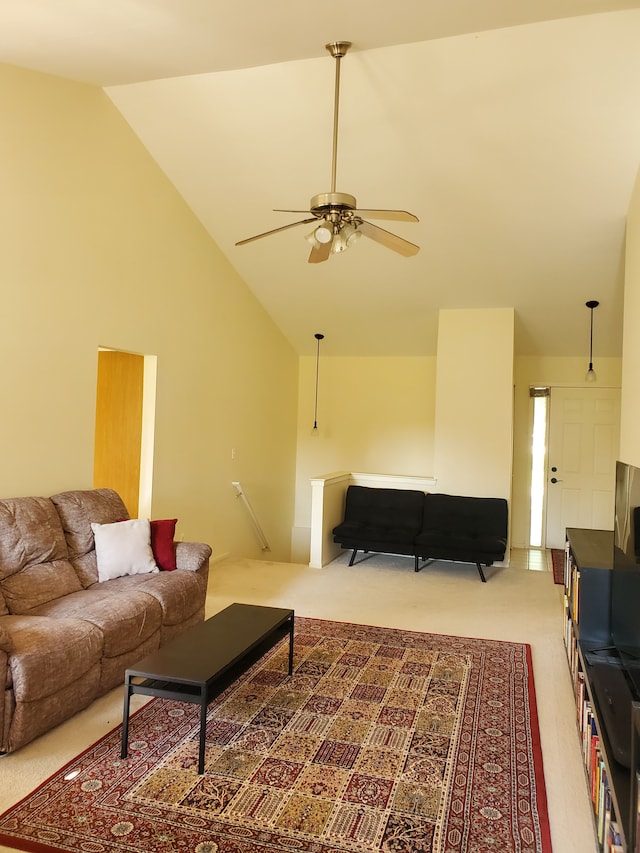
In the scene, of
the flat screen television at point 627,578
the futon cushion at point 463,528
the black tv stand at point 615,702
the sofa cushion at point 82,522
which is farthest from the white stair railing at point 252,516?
the black tv stand at point 615,702

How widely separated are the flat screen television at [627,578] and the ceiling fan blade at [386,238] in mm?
1576

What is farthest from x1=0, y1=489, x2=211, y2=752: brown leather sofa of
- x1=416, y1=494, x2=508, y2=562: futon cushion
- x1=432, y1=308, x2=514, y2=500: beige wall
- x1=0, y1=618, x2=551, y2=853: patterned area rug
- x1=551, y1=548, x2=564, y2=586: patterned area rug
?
x1=551, y1=548, x2=564, y2=586: patterned area rug

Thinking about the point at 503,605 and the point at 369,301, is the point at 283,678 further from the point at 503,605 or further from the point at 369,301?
the point at 369,301

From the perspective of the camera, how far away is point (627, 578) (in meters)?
2.56

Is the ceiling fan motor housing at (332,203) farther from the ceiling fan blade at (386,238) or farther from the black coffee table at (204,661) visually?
the black coffee table at (204,661)

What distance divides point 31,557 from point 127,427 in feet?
6.87

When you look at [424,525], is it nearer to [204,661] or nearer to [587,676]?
[587,676]

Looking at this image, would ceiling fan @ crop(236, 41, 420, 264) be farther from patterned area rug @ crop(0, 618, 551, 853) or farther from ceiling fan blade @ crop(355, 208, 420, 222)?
patterned area rug @ crop(0, 618, 551, 853)

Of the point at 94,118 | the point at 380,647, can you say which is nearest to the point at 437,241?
the point at 94,118

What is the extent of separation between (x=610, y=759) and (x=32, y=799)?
76.9 inches

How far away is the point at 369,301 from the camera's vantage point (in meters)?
6.63

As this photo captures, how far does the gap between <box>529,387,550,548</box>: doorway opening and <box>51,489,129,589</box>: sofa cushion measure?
5263 millimetres

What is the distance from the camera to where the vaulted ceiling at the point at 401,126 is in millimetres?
3227

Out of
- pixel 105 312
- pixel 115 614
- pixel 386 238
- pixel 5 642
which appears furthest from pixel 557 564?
pixel 5 642
